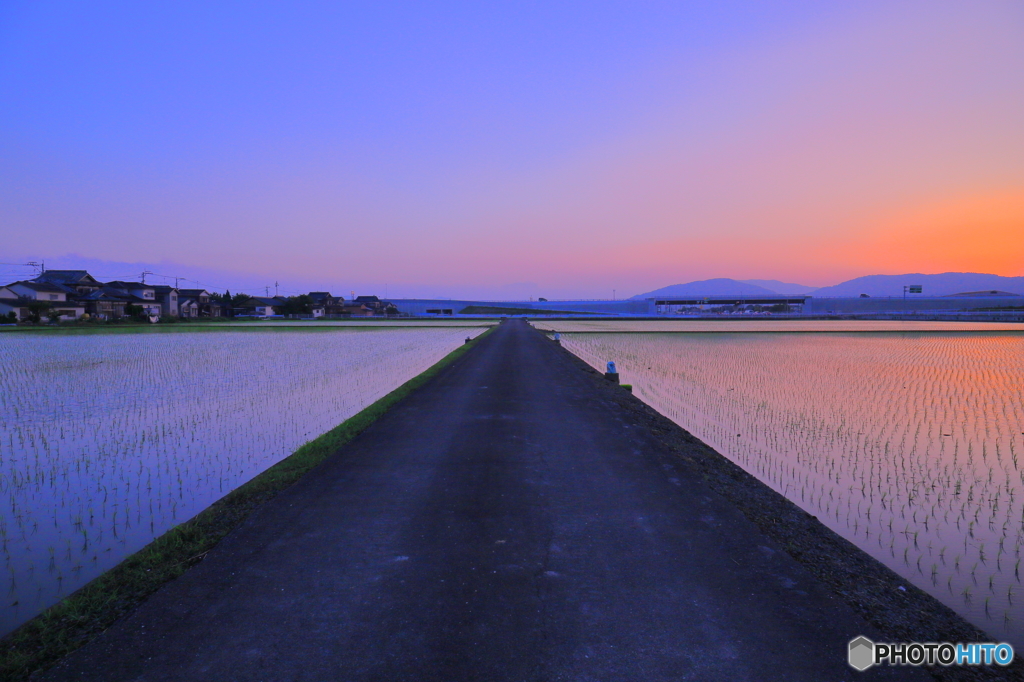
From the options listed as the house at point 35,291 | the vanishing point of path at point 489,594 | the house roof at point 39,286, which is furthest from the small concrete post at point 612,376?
the house roof at point 39,286

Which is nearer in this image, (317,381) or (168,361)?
(317,381)

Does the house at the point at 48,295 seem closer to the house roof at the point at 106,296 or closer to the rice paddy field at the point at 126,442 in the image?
the house roof at the point at 106,296

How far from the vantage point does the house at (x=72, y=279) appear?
83188mm

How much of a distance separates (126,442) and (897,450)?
1521cm

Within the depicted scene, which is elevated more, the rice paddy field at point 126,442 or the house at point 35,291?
the house at point 35,291

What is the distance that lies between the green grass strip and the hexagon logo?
18.7 ft

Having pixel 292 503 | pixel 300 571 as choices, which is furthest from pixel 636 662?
pixel 292 503

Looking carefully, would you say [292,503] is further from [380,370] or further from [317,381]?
[380,370]

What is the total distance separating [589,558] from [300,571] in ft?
9.08

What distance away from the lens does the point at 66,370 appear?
21375 millimetres

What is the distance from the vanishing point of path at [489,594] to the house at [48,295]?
8690cm

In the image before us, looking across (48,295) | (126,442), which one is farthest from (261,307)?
(126,442)

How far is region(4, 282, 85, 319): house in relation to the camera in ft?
235

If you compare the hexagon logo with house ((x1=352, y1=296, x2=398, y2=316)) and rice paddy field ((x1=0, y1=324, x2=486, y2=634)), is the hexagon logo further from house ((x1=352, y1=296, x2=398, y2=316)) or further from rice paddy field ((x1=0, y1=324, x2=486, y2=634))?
house ((x1=352, y1=296, x2=398, y2=316))
